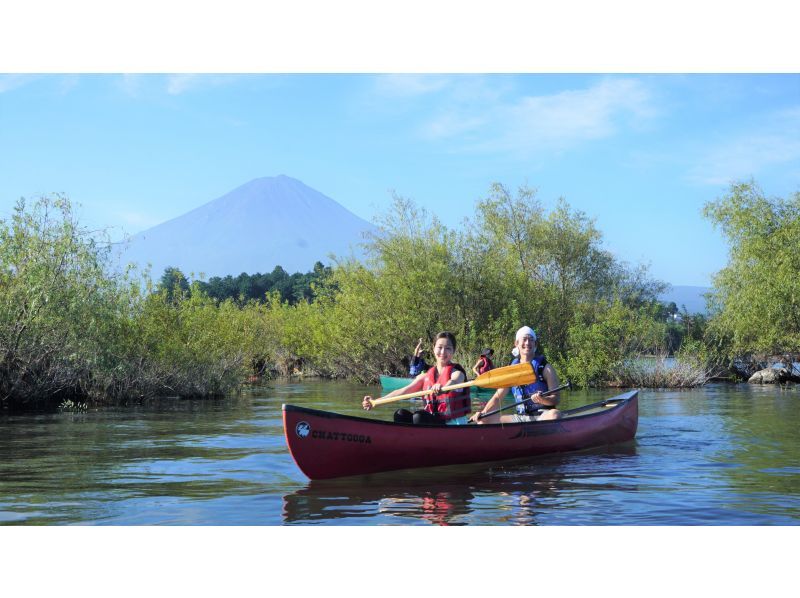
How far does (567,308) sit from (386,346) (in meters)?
6.34

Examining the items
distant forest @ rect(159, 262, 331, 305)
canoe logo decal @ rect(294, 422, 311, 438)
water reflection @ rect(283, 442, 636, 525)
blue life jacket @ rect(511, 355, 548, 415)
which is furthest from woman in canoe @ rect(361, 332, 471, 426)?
distant forest @ rect(159, 262, 331, 305)

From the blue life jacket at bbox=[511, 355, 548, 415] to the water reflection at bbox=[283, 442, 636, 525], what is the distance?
0.87 meters

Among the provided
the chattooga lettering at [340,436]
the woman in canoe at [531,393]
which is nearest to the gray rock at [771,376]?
the woman in canoe at [531,393]

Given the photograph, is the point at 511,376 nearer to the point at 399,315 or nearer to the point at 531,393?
the point at 531,393

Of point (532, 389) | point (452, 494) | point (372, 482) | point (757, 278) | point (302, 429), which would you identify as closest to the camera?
point (452, 494)

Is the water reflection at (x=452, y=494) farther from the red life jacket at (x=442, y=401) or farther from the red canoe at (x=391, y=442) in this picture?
the red life jacket at (x=442, y=401)

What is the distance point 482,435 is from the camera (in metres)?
9.33

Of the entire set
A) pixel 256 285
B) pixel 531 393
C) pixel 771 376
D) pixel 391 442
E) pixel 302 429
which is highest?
pixel 256 285

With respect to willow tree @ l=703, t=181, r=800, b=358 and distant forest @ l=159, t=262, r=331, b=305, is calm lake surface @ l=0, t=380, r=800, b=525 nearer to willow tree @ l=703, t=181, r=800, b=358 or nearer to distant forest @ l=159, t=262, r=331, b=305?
willow tree @ l=703, t=181, r=800, b=358

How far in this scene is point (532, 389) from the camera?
10.6m

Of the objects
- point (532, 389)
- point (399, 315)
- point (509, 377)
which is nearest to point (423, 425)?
point (509, 377)

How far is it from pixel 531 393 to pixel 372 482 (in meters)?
2.88

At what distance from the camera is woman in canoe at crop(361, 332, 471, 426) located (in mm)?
9273
